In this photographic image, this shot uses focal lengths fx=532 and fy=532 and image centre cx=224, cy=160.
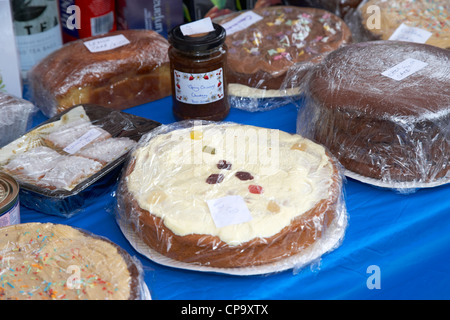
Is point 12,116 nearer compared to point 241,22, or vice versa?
point 12,116

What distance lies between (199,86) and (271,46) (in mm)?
425

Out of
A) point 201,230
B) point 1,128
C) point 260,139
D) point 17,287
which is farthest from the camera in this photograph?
point 1,128

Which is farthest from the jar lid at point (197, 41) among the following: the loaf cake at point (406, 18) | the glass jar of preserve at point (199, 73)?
the loaf cake at point (406, 18)

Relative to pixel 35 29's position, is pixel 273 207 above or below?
below

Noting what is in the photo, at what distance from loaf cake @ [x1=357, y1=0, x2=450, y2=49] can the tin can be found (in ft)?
4.50

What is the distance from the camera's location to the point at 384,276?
1183 millimetres

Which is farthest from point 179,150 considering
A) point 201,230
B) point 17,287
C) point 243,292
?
point 17,287

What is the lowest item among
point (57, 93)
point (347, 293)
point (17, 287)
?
point (347, 293)

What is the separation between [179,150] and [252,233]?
1.12 ft

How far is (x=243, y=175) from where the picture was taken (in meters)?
1.23

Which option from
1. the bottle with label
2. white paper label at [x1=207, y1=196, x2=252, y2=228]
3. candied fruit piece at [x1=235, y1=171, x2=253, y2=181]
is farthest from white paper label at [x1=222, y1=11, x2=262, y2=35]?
white paper label at [x1=207, y1=196, x2=252, y2=228]

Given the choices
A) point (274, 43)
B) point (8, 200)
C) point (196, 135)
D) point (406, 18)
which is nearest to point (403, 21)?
point (406, 18)

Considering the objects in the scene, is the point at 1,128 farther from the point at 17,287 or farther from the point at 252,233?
the point at 252,233

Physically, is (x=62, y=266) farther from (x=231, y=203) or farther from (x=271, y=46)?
(x=271, y=46)
